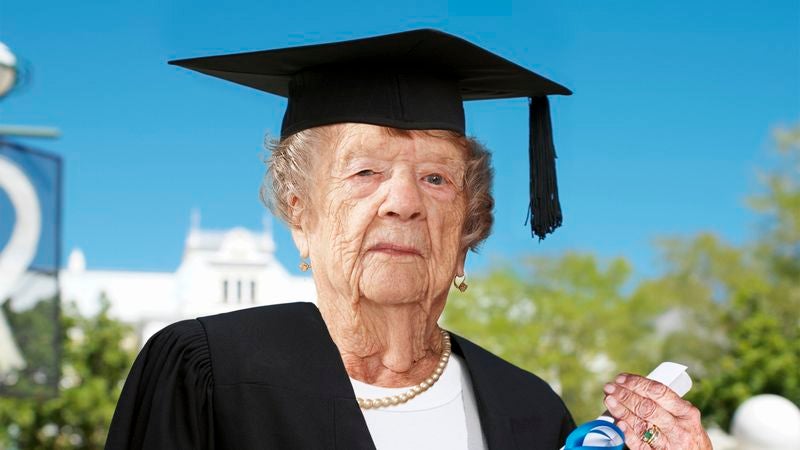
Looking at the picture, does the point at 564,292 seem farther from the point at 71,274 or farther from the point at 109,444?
the point at 109,444

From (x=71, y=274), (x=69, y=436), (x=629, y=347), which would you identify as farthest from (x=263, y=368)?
(x=71, y=274)

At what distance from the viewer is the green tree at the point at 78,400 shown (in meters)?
23.8

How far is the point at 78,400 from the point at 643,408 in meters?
23.1

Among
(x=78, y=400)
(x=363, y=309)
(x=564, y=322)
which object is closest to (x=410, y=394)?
(x=363, y=309)

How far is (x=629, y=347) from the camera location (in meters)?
28.0

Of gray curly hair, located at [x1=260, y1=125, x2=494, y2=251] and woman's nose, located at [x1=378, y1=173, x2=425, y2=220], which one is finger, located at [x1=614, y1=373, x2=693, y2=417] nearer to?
gray curly hair, located at [x1=260, y1=125, x2=494, y2=251]

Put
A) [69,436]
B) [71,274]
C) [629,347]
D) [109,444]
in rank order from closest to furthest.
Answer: [109,444] < [69,436] < [629,347] < [71,274]

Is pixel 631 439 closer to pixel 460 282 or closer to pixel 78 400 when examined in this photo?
pixel 460 282

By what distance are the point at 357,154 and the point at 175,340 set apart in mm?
639

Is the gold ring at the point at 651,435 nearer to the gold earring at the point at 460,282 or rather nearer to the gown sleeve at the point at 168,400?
the gold earring at the point at 460,282

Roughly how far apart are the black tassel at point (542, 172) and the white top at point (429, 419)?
53 cm

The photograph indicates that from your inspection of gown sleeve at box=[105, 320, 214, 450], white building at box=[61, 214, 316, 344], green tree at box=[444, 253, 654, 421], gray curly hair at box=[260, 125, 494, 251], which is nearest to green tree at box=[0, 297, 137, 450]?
green tree at box=[444, 253, 654, 421]

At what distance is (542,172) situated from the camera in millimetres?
2910

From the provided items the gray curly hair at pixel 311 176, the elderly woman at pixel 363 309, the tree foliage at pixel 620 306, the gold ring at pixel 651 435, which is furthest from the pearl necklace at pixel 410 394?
the tree foliage at pixel 620 306
